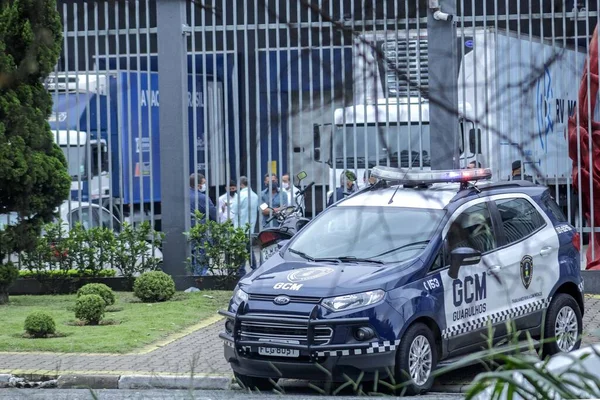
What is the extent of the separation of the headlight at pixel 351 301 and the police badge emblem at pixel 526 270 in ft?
5.03

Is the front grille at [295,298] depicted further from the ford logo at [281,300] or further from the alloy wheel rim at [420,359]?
the alloy wheel rim at [420,359]

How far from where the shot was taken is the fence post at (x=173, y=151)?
13.3m

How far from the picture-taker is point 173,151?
547 inches

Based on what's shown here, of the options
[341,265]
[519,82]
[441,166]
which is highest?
[519,82]

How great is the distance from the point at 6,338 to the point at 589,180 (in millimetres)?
7029

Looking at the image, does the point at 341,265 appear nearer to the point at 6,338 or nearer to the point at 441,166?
the point at 6,338

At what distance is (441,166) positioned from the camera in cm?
364

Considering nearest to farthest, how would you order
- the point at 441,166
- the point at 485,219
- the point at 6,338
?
1. the point at 441,166
2. the point at 485,219
3. the point at 6,338

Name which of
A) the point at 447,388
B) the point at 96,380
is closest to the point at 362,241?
Answer: the point at 447,388

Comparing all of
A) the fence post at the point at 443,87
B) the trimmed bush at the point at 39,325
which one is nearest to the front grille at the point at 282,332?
the trimmed bush at the point at 39,325

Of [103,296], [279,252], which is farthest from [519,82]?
[103,296]

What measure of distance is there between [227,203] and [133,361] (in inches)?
169

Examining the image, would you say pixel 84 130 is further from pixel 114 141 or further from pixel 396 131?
pixel 396 131

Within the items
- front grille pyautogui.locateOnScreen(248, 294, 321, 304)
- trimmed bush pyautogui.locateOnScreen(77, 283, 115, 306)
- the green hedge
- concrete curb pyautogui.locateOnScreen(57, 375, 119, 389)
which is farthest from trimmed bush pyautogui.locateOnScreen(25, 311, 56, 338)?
front grille pyautogui.locateOnScreen(248, 294, 321, 304)
